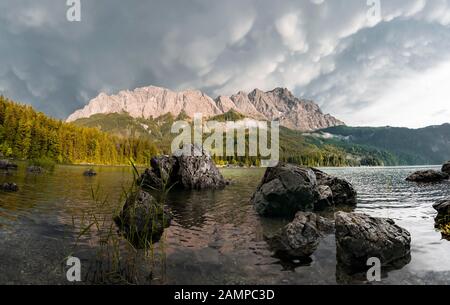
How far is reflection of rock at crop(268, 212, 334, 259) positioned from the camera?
502 inches

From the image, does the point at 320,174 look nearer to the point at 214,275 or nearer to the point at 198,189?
the point at 198,189

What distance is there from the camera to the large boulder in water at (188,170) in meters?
46.7

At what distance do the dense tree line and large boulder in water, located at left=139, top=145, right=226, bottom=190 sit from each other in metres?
44.3

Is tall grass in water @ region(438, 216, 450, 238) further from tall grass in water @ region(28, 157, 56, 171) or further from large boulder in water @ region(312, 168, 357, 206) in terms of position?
tall grass in water @ region(28, 157, 56, 171)

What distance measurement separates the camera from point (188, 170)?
156 feet

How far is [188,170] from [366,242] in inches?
1493

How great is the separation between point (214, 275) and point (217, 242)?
424 centimetres

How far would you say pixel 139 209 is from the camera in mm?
16438

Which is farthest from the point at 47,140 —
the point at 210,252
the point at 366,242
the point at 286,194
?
the point at 366,242

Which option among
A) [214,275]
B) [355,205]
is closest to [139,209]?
[214,275]

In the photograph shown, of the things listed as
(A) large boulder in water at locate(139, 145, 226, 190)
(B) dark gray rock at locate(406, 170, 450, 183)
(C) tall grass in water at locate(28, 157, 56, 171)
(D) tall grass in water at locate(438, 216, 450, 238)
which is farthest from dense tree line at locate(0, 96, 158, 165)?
(D) tall grass in water at locate(438, 216, 450, 238)

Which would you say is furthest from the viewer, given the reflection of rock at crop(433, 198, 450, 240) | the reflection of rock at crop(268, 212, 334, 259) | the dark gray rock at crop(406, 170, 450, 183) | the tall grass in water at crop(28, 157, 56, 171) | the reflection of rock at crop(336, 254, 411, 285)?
the tall grass in water at crop(28, 157, 56, 171)

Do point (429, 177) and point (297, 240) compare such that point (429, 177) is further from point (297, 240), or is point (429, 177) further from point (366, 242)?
point (297, 240)
